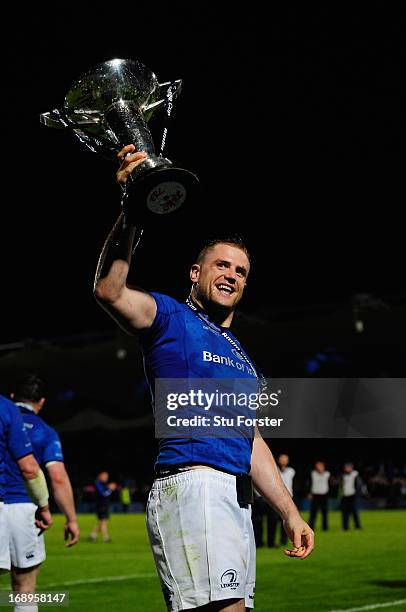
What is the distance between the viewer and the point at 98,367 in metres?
40.2

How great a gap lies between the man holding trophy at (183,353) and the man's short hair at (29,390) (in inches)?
192

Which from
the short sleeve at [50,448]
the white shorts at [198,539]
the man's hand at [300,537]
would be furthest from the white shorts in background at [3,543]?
the white shorts at [198,539]

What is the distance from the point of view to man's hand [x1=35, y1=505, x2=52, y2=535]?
8.56 metres

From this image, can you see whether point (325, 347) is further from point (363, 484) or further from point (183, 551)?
point (183, 551)

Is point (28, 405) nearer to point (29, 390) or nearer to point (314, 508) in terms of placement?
point (29, 390)

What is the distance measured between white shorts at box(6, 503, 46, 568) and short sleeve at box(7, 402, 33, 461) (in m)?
1.07

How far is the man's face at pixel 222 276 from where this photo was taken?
16.0ft

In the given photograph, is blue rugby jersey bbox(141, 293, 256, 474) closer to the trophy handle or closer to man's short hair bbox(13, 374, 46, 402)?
the trophy handle

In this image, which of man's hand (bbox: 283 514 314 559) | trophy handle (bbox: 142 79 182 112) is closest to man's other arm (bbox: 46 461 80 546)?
man's hand (bbox: 283 514 314 559)

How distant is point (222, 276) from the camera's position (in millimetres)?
4879

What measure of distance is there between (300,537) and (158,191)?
2055 mm

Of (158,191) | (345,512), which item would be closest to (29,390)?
(158,191)

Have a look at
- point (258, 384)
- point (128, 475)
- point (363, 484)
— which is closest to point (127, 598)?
point (258, 384)

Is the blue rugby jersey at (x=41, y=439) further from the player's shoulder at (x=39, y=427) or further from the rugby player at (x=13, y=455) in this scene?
Result: the rugby player at (x=13, y=455)
